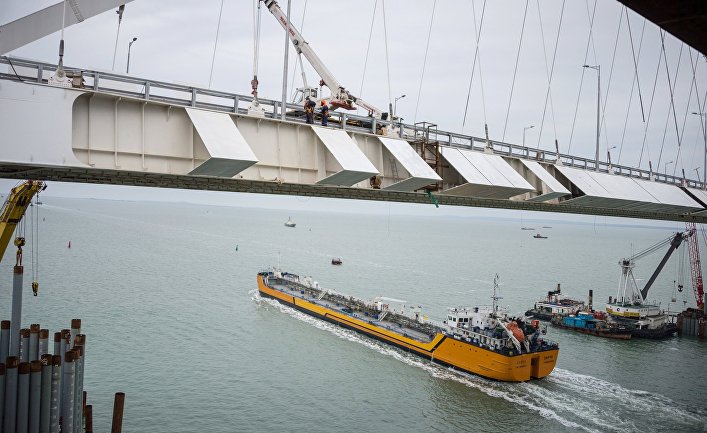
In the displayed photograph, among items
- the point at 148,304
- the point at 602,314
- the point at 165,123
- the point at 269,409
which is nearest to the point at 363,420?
the point at 269,409

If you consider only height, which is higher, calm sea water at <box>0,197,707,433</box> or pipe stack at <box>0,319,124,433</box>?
pipe stack at <box>0,319,124,433</box>

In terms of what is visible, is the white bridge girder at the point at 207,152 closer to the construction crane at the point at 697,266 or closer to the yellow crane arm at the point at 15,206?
the yellow crane arm at the point at 15,206

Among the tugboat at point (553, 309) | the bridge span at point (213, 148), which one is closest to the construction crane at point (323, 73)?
the bridge span at point (213, 148)

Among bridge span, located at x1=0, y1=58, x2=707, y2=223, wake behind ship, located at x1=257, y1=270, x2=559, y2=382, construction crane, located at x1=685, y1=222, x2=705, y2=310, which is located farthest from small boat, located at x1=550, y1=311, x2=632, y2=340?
bridge span, located at x1=0, y1=58, x2=707, y2=223

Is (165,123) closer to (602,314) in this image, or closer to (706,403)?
(706,403)

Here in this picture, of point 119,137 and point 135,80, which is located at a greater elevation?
point 135,80

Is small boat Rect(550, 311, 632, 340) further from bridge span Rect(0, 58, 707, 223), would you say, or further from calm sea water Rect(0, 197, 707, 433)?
bridge span Rect(0, 58, 707, 223)
